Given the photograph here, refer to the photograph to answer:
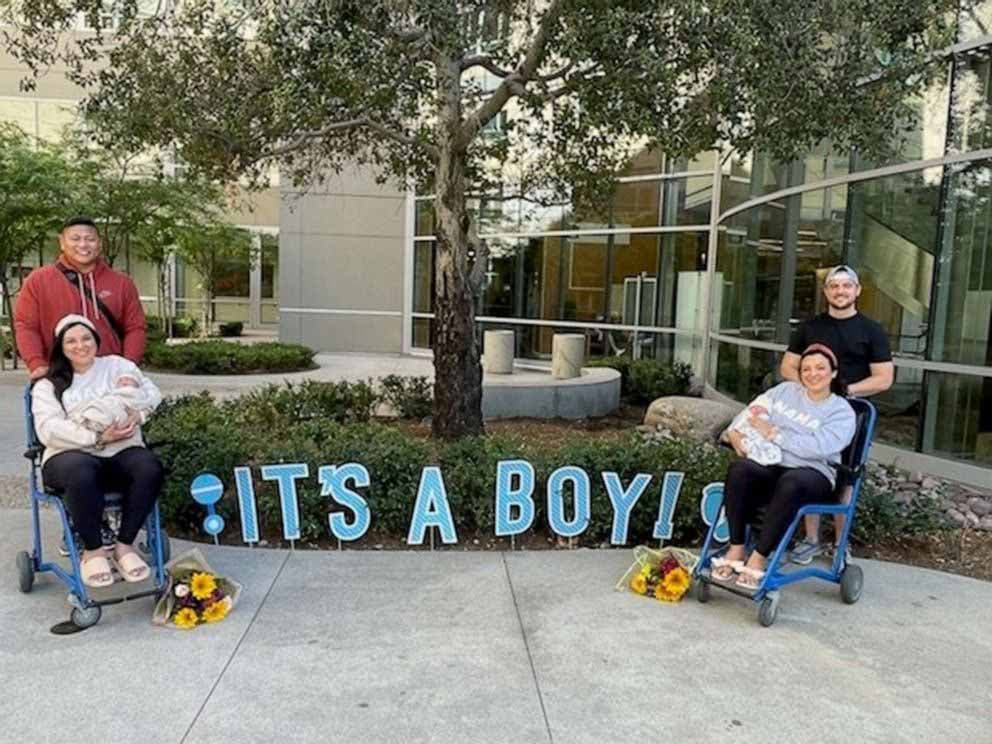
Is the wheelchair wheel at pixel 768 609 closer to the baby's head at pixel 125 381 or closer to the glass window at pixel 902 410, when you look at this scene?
the baby's head at pixel 125 381

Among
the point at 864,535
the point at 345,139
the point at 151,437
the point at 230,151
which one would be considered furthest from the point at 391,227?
the point at 864,535

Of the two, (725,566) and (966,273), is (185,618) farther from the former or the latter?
(966,273)

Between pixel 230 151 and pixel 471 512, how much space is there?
3562mm

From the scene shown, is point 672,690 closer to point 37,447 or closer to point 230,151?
point 37,447

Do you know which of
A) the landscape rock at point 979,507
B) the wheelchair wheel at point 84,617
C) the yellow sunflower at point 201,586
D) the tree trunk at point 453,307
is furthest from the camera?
the tree trunk at point 453,307

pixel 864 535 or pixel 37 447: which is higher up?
pixel 37 447

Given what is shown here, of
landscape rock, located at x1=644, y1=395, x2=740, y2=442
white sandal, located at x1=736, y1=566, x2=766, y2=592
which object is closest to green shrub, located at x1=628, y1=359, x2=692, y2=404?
landscape rock, located at x1=644, y1=395, x2=740, y2=442

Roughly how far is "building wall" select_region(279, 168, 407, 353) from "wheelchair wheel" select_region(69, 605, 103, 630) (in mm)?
15621

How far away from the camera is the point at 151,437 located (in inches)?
194

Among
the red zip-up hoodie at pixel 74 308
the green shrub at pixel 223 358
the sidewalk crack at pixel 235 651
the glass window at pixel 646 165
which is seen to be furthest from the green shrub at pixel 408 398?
the glass window at pixel 646 165

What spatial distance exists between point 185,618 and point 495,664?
137 cm

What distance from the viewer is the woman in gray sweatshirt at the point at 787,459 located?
3559mm

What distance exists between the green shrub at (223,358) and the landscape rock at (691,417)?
858 cm

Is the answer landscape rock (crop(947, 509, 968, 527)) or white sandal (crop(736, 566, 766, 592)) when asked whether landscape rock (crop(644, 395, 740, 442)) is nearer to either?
landscape rock (crop(947, 509, 968, 527))
